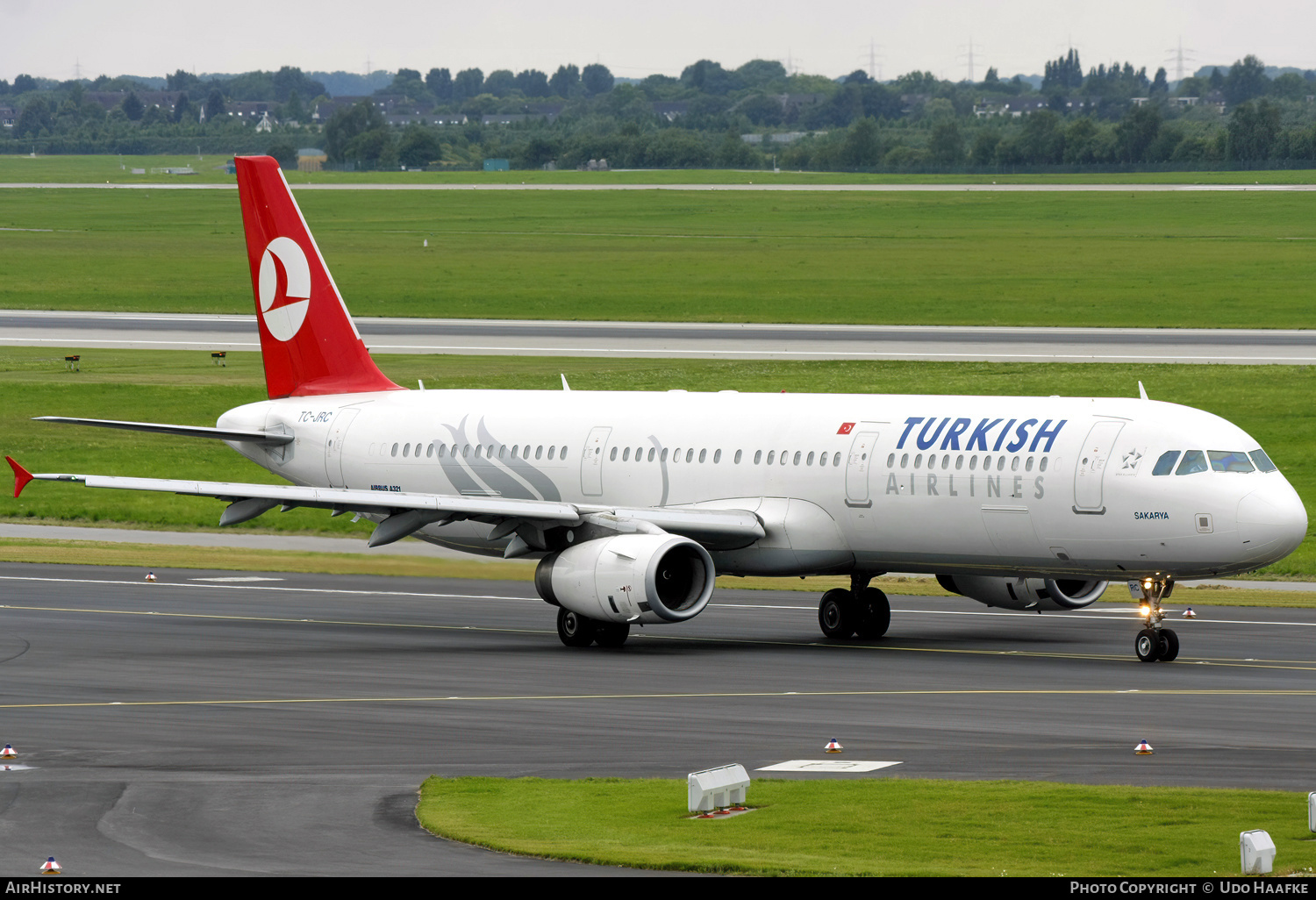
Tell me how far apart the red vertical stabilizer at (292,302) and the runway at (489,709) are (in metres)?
5.42

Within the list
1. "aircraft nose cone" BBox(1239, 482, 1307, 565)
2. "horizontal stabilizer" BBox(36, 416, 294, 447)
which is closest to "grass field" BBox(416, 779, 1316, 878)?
"aircraft nose cone" BBox(1239, 482, 1307, 565)

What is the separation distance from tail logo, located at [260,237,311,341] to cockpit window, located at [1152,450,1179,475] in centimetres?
2204

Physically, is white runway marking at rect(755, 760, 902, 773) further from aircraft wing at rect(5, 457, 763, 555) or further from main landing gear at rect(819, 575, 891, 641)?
main landing gear at rect(819, 575, 891, 641)

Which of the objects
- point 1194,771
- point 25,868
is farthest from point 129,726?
point 1194,771

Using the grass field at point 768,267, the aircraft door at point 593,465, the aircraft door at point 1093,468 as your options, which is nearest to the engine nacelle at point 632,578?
the aircraft door at point 593,465

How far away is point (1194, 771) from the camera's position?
26031mm

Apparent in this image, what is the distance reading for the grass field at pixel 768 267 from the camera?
118 metres

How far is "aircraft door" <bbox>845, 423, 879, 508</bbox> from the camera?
3962 centimetres

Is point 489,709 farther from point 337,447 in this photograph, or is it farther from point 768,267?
point 768,267

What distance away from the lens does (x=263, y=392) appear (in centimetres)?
8262

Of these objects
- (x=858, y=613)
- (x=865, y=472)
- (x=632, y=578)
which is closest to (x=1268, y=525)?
(x=865, y=472)

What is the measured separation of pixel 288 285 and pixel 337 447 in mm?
4493

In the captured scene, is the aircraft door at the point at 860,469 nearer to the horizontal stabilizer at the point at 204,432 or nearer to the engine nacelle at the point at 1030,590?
the engine nacelle at the point at 1030,590

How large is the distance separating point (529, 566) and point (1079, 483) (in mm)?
18644
